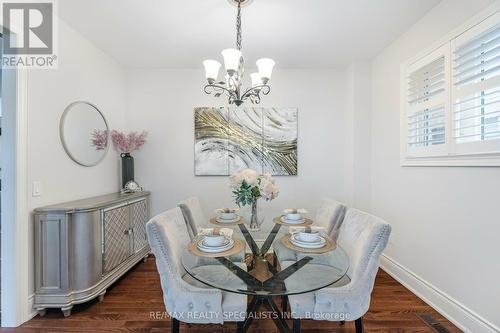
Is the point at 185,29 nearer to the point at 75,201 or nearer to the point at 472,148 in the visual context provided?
the point at 75,201

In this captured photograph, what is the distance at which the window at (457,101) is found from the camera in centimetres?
164

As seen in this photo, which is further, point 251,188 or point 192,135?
point 192,135

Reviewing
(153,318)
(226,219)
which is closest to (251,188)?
(226,219)

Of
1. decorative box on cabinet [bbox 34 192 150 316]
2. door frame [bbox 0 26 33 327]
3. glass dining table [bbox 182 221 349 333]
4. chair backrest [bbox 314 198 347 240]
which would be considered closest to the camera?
glass dining table [bbox 182 221 349 333]

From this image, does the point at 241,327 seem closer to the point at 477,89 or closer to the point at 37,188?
Result: the point at 37,188

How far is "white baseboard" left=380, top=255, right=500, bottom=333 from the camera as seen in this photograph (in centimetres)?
168

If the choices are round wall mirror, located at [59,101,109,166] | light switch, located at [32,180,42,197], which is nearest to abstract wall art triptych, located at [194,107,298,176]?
round wall mirror, located at [59,101,109,166]

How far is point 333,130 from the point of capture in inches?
132

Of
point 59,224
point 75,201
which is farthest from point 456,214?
point 75,201

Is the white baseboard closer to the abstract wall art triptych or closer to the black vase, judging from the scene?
the abstract wall art triptych

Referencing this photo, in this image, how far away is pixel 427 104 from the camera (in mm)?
2221

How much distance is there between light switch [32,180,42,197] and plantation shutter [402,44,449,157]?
3494 millimetres

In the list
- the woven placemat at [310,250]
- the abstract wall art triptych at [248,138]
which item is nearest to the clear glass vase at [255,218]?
the woven placemat at [310,250]

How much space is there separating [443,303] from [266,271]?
5.62 feet
